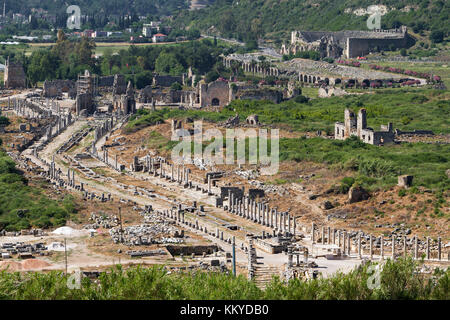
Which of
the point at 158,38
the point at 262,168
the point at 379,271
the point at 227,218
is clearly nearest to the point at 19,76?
the point at 158,38

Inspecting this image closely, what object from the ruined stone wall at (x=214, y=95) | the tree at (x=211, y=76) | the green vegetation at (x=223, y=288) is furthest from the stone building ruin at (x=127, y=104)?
the green vegetation at (x=223, y=288)

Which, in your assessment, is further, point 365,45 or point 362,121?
point 365,45

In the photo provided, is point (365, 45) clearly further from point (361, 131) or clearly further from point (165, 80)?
point (361, 131)

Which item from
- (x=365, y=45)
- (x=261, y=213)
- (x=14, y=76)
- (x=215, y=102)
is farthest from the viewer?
(x=365, y=45)

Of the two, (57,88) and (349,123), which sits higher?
(349,123)

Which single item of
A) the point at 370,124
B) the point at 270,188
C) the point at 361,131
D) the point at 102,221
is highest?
the point at 361,131

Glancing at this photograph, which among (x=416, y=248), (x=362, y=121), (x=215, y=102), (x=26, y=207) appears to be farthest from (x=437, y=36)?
(x=416, y=248)

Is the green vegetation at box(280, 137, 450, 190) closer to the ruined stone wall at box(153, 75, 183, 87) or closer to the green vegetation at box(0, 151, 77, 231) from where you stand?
the green vegetation at box(0, 151, 77, 231)

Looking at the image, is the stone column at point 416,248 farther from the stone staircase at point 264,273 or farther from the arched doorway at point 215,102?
the arched doorway at point 215,102

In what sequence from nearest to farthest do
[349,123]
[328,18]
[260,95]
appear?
[349,123] < [260,95] < [328,18]
